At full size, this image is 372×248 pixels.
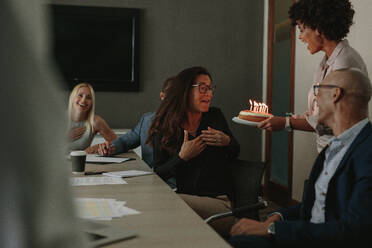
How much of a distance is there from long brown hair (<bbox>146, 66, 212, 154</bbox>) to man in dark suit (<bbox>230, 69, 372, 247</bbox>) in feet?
3.04

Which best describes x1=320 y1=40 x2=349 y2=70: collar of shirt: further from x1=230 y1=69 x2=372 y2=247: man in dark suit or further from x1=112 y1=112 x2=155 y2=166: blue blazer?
x1=112 y1=112 x2=155 y2=166: blue blazer

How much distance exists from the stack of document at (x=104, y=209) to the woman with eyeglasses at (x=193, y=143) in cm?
67

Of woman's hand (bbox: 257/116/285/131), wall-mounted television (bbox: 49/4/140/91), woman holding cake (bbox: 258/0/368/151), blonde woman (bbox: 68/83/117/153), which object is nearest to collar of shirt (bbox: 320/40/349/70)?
woman holding cake (bbox: 258/0/368/151)

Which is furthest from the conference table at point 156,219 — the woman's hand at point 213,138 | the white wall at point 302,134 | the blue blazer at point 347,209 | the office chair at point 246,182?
the white wall at point 302,134

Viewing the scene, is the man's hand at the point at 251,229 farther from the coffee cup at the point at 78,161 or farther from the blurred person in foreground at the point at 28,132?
the blurred person in foreground at the point at 28,132

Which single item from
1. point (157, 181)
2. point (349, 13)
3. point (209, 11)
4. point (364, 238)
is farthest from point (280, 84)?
point (364, 238)

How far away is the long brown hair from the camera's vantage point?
7.82 feet

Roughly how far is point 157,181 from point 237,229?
49 centimetres

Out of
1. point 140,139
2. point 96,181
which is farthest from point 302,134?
point 96,181

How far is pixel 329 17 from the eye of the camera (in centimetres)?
220

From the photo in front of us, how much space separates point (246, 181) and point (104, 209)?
3.17 ft

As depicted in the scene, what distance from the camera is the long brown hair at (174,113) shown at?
2.38 meters

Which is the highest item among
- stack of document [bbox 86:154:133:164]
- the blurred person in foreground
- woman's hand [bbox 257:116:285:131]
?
the blurred person in foreground

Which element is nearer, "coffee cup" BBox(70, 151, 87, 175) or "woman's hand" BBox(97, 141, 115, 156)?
"coffee cup" BBox(70, 151, 87, 175)
